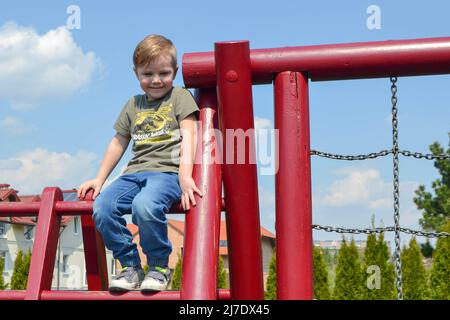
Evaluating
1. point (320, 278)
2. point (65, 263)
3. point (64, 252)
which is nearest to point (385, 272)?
point (320, 278)

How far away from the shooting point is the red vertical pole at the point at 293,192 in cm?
245

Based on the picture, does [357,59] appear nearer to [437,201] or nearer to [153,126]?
[153,126]

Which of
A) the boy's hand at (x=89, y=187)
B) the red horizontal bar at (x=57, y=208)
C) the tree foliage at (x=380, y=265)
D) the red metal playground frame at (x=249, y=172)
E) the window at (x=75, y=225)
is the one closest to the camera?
the red metal playground frame at (x=249, y=172)

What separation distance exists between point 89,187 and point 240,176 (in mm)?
761

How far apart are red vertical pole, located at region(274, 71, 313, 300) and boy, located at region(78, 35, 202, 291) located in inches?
14.2

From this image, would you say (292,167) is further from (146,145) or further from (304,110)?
(146,145)

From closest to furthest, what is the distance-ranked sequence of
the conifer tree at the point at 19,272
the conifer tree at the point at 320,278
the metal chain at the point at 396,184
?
1. the metal chain at the point at 396,184
2. the conifer tree at the point at 320,278
3. the conifer tree at the point at 19,272

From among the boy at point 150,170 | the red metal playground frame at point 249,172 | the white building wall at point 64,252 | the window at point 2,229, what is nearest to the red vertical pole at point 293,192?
the red metal playground frame at point 249,172

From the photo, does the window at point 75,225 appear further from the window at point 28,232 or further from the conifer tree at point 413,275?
the conifer tree at point 413,275

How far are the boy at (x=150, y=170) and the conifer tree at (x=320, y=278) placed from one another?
1303 cm

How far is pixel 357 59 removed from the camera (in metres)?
2.62

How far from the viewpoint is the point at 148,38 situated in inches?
110

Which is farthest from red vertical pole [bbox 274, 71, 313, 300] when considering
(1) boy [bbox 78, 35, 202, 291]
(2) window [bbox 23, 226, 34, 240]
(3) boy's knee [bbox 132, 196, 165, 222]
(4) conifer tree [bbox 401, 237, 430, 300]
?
(2) window [bbox 23, 226, 34, 240]
